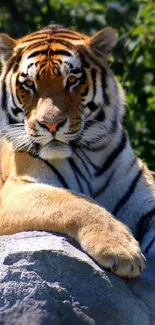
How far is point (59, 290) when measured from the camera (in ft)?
13.9

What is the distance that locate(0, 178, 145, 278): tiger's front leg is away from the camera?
447 centimetres

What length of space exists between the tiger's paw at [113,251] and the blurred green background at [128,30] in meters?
3.53

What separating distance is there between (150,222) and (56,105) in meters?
0.86

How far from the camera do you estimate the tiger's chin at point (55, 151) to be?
5.23 metres

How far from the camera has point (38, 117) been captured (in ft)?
16.9

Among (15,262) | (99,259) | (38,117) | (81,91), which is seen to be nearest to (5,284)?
(15,262)

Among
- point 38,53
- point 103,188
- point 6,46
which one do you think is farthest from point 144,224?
point 6,46

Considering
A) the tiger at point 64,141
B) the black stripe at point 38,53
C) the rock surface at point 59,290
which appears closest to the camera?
the rock surface at point 59,290

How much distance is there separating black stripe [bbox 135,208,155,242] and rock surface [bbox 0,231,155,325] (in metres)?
1.04

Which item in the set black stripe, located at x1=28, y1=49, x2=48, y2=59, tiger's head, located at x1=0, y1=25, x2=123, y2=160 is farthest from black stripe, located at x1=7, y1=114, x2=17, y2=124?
black stripe, located at x1=28, y1=49, x2=48, y2=59

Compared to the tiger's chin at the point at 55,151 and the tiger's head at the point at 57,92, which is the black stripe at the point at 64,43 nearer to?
the tiger's head at the point at 57,92

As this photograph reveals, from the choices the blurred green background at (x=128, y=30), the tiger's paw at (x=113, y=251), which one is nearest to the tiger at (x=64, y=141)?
the tiger's paw at (x=113, y=251)

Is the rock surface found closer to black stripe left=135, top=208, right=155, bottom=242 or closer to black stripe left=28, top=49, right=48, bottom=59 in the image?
black stripe left=135, top=208, right=155, bottom=242

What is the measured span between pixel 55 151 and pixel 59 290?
3.88ft
